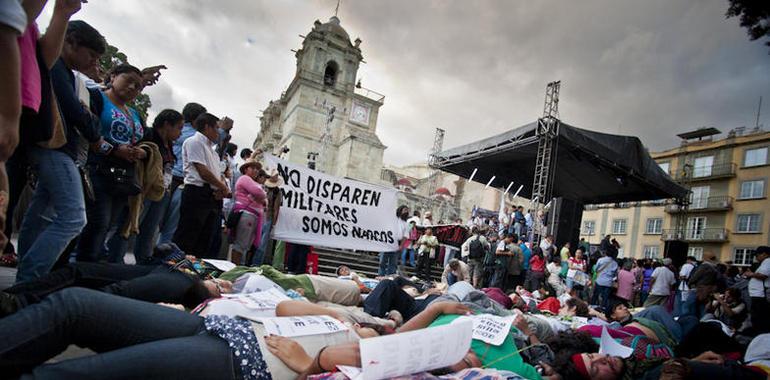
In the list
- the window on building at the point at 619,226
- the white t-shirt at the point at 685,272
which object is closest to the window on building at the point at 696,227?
the window on building at the point at 619,226

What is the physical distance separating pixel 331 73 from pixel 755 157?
39913 mm

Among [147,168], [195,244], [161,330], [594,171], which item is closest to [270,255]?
[195,244]

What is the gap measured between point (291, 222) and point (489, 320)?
4479mm

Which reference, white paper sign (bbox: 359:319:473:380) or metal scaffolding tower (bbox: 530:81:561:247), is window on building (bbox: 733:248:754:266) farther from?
white paper sign (bbox: 359:319:473:380)

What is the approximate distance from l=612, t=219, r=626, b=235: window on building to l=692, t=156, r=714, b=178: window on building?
7.68 meters

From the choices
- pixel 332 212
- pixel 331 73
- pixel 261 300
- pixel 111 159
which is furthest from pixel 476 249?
pixel 331 73

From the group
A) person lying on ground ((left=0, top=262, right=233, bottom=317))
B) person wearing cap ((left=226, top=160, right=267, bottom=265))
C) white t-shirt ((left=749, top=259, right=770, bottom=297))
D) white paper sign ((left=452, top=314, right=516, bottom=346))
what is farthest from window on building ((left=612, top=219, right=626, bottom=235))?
person lying on ground ((left=0, top=262, right=233, bottom=317))

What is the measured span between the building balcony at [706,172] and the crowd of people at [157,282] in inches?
1362

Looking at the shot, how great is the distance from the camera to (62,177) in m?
2.67

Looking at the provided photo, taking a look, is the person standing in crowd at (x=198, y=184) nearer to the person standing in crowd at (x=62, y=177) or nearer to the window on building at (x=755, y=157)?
the person standing in crowd at (x=62, y=177)

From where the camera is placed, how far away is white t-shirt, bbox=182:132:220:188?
14.8ft

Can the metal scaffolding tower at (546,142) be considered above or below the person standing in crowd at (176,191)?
above

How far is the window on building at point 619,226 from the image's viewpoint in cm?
4072

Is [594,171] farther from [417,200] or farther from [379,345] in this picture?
[417,200]
